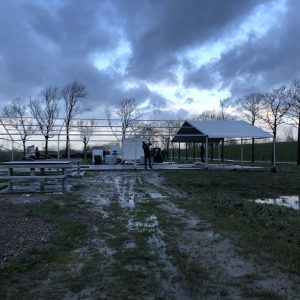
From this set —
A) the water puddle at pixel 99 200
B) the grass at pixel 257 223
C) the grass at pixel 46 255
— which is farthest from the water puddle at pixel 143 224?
the water puddle at pixel 99 200

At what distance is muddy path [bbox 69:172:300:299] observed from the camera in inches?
172

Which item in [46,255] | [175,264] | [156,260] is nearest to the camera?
[175,264]

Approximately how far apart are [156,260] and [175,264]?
0.29 metres

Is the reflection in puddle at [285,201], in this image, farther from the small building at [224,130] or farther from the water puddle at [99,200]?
the small building at [224,130]

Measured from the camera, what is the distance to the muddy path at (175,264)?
172 inches

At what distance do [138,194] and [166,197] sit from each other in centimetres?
117

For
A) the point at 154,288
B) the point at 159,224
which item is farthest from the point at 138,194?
the point at 154,288

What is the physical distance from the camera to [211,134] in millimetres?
28656

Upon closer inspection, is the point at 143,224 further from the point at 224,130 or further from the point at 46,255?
the point at 224,130

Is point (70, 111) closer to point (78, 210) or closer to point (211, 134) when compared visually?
point (211, 134)

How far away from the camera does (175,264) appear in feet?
17.4

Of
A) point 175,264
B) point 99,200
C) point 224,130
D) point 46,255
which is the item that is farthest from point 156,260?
point 224,130

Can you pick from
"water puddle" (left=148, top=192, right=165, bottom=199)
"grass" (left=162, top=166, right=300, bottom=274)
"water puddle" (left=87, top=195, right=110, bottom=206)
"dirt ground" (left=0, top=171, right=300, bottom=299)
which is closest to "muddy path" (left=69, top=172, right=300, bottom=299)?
"dirt ground" (left=0, top=171, right=300, bottom=299)

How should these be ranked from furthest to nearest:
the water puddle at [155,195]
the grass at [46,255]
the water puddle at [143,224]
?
the water puddle at [155,195] < the water puddle at [143,224] < the grass at [46,255]
